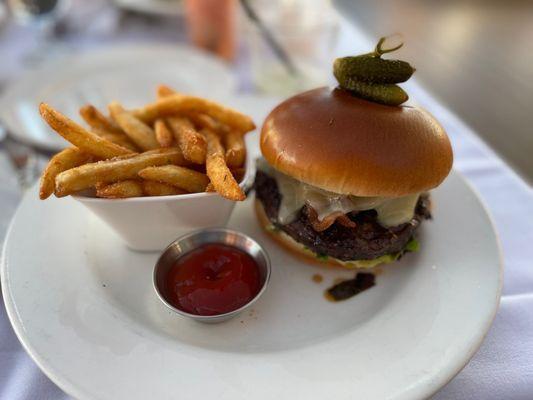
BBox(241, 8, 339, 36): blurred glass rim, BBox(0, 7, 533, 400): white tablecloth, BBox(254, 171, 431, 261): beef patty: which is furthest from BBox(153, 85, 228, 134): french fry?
BBox(241, 8, 339, 36): blurred glass rim

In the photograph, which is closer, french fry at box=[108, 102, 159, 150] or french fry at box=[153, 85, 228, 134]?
french fry at box=[108, 102, 159, 150]

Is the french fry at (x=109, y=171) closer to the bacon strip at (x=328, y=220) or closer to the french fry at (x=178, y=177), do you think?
the french fry at (x=178, y=177)

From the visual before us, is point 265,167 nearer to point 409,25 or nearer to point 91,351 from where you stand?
point 91,351

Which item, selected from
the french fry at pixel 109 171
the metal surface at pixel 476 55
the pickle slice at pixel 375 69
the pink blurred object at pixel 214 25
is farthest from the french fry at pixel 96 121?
the metal surface at pixel 476 55

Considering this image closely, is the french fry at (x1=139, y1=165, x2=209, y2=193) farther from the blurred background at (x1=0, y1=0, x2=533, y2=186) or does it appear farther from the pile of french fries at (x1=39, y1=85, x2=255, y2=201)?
the blurred background at (x1=0, y1=0, x2=533, y2=186)

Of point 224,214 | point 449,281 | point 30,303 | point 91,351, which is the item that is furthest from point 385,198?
point 30,303

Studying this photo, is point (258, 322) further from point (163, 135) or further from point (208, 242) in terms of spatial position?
point (163, 135)
